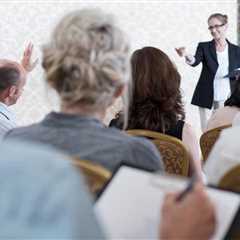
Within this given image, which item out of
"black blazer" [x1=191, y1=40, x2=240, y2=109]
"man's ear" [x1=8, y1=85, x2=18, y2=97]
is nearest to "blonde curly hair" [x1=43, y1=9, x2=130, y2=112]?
"man's ear" [x1=8, y1=85, x2=18, y2=97]

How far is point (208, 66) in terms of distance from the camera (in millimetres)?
6355

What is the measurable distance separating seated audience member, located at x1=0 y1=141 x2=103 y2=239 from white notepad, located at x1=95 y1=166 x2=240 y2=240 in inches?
14.6

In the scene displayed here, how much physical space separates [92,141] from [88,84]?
142 mm

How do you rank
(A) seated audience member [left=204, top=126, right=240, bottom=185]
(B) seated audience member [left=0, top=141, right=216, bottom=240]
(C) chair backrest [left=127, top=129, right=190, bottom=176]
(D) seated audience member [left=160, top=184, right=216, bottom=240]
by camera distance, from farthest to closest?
(C) chair backrest [left=127, top=129, right=190, bottom=176] → (A) seated audience member [left=204, top=126, right=240, bottom=185] → (D) seated audience member [left=160, top=184, right=216, bottom=240] → (B) seated audience member [left=0, top=141, right=216, bottom=240]

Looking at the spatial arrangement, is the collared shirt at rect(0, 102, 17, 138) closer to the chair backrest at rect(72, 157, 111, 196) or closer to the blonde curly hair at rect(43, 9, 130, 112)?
the blonde curly hair at rect(43, 9, 130, 112)

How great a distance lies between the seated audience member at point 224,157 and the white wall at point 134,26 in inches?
175

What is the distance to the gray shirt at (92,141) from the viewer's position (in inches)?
58.2

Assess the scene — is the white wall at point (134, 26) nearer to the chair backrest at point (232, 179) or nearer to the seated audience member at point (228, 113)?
the seated audience member at point (228, 113)

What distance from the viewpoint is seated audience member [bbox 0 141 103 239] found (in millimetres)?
636

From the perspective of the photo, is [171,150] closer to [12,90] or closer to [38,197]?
[12,90]

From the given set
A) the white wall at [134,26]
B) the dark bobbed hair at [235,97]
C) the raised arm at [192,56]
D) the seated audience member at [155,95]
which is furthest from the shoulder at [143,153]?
the raised arm at [192,56]

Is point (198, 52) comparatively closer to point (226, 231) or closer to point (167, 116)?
point (167, 116)

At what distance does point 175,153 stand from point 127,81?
2.56 ft

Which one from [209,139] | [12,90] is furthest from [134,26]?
[209,139]
